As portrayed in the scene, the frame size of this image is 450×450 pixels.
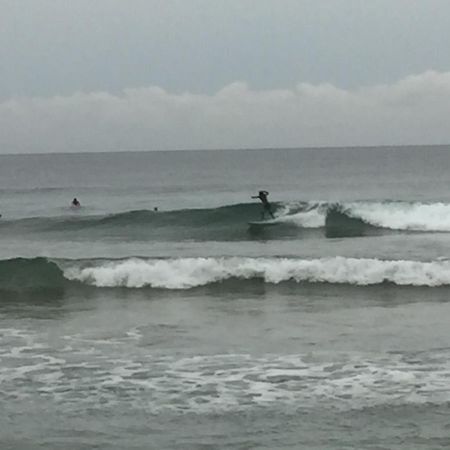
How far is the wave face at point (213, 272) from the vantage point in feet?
66.0

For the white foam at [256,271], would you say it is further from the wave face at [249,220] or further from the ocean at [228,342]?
the wave face at [249,220]

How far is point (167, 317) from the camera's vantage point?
1634 cm

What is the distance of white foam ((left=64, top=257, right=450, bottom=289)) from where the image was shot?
20.1 metres

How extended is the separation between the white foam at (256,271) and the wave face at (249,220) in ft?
29.9

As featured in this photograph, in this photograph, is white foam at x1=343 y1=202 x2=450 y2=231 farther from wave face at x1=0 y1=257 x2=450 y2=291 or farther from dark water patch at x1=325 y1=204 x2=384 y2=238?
wave face at x1=0 y1=257 x2=450 y2=291

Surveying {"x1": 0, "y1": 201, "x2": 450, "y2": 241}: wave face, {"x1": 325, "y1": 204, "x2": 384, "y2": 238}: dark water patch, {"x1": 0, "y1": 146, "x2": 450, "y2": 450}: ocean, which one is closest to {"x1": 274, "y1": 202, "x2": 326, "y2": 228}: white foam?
{"x1": 0, "y1": 201, "x2": 450, "y2": 241}: wave face

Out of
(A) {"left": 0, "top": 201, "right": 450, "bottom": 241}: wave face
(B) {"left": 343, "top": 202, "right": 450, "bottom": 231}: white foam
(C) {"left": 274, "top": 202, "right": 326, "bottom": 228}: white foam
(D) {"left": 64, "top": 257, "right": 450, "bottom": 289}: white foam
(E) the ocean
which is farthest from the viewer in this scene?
(C) {"left": 274, "top": 202, "right": 326, "bottom": 228}: white foam

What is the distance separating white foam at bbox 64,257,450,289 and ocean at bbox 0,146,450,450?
Result: 0.04m

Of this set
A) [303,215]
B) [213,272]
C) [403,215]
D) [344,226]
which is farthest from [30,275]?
[403,215]

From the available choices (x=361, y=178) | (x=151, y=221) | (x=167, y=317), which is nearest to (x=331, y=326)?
(x=167, y=317)

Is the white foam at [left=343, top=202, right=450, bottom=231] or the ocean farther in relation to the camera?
the white foam at [left=343, top=202, right=450, bottom=231]

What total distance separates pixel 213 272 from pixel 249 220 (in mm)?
14106

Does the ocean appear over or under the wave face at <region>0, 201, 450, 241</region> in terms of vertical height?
under

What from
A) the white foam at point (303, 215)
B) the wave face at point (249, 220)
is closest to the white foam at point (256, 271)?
the wave face at point (249, 220)
